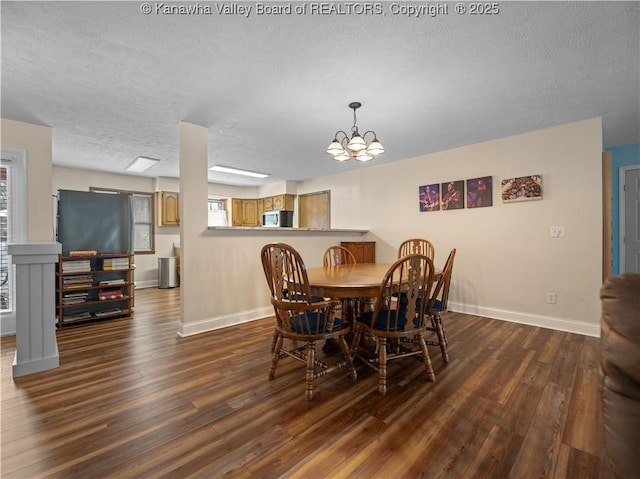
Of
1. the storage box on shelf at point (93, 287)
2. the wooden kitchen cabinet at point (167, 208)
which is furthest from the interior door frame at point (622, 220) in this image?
the wooden kitchen cabinet at point (167, 208)

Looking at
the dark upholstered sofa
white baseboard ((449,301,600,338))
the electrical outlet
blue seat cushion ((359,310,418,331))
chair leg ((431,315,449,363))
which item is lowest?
white baseboard ((449,301,600,338))

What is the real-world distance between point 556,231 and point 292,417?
337cm

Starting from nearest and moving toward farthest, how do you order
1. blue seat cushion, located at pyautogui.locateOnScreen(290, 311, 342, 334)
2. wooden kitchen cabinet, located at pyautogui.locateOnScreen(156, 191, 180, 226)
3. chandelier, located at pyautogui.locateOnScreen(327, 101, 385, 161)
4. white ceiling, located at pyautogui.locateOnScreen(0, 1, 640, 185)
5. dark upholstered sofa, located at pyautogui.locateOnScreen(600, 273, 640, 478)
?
dark upholstered sofa, located at pyautogui.locateOnScreen(600, 273, 640, 478) < white ceiling, located at pyautogui.locateOnScreen(0, 1, 640, 185) < blue seat cushion, located at pyautogui.locateOnScreen(290, 311, 342, 334) < chandelier, located at pyautogui.locateOnScreen(327, 101, 385, 161) < wooden kitchen cabinet, located at pyautogui.locateOnScreen(156, 191, 180, 226)

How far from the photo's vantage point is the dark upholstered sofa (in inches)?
28.3

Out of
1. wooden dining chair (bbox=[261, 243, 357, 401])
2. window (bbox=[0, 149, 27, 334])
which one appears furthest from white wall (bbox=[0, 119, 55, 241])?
wooden dining chair (bbox=[261, 243, 357, 401])

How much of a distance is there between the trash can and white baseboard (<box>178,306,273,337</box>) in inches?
126

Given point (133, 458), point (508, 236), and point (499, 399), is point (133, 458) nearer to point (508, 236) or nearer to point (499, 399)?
point (499, 399)

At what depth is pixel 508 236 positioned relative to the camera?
11.8ft

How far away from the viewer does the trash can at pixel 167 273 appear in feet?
19.5

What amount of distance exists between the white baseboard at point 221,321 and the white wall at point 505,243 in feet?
0.04

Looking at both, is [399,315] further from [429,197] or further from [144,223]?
[144,223]

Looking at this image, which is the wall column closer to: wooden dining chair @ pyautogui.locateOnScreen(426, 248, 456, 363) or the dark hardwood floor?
the dark hardwood floor

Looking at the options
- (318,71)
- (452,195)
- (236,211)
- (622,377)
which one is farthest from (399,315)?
(236,211)

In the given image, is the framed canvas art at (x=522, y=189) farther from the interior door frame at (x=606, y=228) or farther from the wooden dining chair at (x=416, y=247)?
the wooden dining chair at (x=416, y=247)
